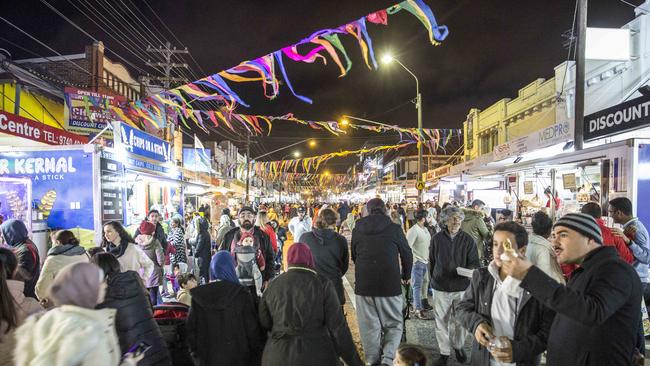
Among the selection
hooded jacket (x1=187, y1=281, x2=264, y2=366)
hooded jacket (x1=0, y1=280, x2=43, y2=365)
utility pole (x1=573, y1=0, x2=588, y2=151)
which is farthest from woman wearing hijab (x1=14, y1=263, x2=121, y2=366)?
utility pole (x1=573, y1=0, x2=588, y2=151)

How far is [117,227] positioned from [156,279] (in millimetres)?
1683

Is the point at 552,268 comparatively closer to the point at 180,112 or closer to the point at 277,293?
the point at 277,293

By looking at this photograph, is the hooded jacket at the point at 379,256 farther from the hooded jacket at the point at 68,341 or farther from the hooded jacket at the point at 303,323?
the hooded jacket at the point at 68,341

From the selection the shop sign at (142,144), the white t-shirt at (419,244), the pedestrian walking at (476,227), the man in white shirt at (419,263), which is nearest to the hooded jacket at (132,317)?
the man in white shirt at (419,263)

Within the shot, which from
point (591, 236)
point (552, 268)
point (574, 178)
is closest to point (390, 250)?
point (552, 268)

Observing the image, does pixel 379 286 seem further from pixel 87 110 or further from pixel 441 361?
pixel 87 110

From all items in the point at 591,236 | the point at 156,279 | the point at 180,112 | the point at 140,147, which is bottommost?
the point at 156,279

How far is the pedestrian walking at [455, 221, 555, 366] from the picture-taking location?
2715 mm

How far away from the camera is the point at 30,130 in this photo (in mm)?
10000

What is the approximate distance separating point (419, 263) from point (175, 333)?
485cm

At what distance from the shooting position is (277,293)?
10.3 feet

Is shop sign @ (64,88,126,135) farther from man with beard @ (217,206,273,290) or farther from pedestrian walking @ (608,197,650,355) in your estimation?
pedestrian walking @ (608,197,650,355)

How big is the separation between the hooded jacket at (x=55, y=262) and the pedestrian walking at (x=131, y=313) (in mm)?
1977

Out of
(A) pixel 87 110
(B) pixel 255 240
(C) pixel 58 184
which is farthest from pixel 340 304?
(A) pixel 87 110
